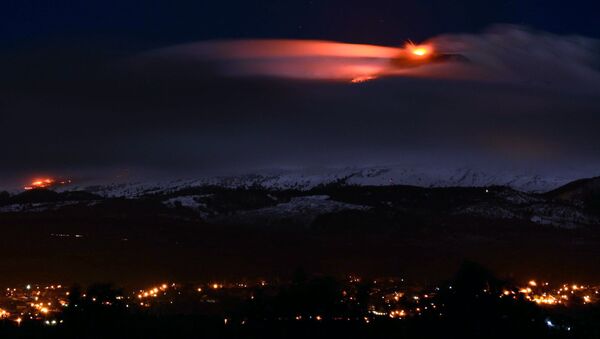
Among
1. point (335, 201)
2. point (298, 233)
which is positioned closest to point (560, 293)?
point (298, 233)

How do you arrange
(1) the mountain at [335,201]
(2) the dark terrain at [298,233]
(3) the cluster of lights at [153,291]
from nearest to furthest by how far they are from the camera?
1. (3) the cluster of lights at [153,291]
2. (2) the dark terrain at [298,233]
3. (1) the mountain at [335,201]

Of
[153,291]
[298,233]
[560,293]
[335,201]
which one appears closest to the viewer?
[560,293]

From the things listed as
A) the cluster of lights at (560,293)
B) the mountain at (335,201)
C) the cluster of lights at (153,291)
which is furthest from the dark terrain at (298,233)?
the cluster of lights at (560,293)

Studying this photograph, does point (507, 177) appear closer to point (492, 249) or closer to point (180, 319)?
point (492, 249)

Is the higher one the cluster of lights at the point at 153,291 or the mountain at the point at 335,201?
the mountain at the point at 335,201

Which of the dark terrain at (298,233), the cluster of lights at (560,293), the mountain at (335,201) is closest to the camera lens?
the cluster of lights at (560,293)

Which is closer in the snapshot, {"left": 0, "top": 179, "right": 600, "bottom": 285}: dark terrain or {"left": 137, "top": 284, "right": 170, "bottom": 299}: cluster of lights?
{"left": 137, "top": 284, "right": 170, "bottom": 299}: cluster of lights

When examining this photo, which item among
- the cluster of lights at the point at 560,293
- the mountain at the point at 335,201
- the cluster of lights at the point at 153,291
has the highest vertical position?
the mountain at the point at 335,201

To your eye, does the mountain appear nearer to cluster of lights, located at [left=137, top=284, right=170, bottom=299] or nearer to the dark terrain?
the dark terrain

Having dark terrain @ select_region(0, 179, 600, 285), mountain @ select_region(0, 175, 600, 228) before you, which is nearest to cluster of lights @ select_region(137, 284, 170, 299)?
dark terrain @ select_region(0, 179, 600, 285)

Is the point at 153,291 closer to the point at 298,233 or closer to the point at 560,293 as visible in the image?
the point at 560,293

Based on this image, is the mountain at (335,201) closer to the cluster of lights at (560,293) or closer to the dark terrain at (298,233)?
the dark terrain at (298,233)
